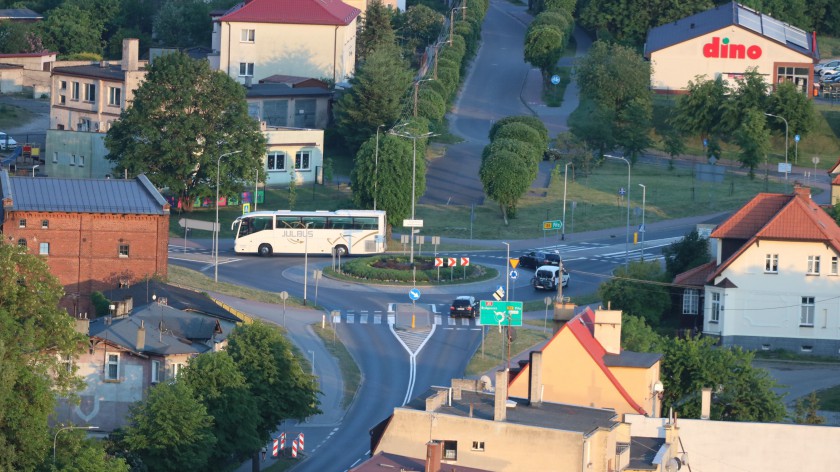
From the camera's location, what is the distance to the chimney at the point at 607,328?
232 ft

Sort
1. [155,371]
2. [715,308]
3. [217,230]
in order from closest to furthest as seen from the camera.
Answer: [155,371] → [715,308] → [217,230]

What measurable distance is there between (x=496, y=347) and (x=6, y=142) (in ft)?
190

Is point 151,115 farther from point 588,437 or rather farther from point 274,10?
point 588,437

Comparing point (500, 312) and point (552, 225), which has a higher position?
point (552, 225)

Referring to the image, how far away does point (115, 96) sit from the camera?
5207 inches

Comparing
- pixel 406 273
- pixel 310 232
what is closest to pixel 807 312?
pixel 406 273

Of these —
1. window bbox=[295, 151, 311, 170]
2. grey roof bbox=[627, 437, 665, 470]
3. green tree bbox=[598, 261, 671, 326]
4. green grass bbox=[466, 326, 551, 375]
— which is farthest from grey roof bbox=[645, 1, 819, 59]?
grey roof bbox=[627, 437, 665, 470]

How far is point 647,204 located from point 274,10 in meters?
40.0

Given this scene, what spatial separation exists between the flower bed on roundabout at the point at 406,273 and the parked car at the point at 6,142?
38.0 m

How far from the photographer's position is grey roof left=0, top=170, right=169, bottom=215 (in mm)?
94500

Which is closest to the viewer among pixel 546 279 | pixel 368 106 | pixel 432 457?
pixel 432 457

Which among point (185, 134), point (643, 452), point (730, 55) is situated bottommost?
point (643, 452)

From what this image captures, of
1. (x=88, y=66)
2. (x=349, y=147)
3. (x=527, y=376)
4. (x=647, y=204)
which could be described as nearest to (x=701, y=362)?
(x=527, y=376)

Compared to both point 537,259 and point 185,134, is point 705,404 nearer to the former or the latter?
point 537,259
